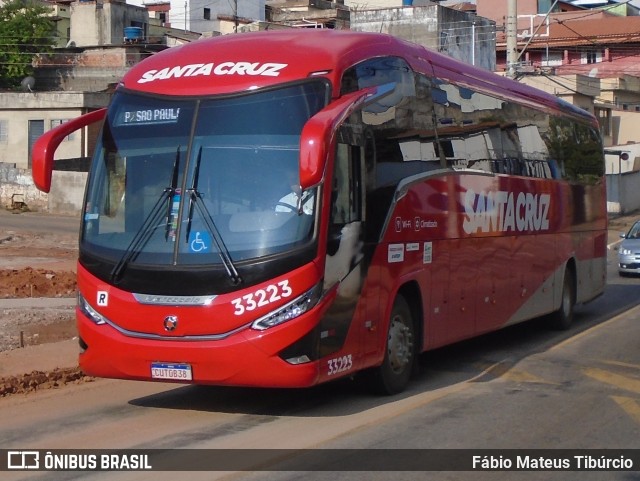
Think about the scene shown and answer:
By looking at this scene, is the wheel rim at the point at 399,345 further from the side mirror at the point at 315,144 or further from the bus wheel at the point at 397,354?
the side mirror at the point at 315,144

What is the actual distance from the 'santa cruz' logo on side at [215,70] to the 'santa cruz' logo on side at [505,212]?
3978 mm

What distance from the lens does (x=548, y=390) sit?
11148 mm

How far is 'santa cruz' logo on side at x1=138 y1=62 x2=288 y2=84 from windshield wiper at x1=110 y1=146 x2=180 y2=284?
900mm

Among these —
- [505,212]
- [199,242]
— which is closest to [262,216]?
[199,242]

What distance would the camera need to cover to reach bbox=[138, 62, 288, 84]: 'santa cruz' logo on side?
31.5 ft

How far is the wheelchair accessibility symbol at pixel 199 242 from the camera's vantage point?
916 cm

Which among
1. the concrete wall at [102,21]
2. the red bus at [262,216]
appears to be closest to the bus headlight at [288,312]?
the red bus at [262,216]

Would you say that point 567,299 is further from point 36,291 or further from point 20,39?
point 20,39

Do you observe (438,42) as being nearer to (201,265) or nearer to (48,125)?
(48,125)

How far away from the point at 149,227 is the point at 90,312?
3.36 feet

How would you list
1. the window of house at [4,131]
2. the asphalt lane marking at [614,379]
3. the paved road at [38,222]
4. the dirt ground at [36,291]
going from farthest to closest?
1. the window of house at [4,131]
2. the paved road at [38,222]
3. the dirt ground at [36,291]
4. the asphalt lane marking at [614,379]

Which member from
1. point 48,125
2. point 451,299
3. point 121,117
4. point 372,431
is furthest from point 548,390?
point 48,125

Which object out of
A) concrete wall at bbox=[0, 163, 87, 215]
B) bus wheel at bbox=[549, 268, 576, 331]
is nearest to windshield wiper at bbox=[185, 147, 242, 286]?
bus wheel at bbox=[549, 268, 576, 331]

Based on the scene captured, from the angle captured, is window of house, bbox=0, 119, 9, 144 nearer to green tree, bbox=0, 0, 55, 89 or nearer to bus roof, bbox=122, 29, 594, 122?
green tree, bbox=0, 0, 55, 89
